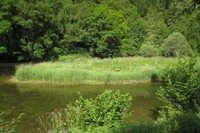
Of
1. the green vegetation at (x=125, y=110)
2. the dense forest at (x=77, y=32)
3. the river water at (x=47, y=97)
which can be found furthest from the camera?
the dense forest at (x=77, y=32)

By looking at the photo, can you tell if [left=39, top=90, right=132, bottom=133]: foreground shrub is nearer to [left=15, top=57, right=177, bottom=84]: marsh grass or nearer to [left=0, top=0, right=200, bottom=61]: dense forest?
[left=15, top=57, right=177, bottom=84]: marsh grass

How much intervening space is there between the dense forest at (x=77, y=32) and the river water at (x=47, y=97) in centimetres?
1237

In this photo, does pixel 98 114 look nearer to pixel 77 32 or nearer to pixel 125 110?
pixel 125 110

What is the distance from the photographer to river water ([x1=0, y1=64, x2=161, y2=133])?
1772 centimetres

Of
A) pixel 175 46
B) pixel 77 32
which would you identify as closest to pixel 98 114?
pixel 77 32

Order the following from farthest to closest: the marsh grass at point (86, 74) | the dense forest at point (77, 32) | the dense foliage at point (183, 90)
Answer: the dense forest at point (77, 32)
the marsh grass at point (86, 74)
the dense foliage at point (183, 90)

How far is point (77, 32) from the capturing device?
45844 mm

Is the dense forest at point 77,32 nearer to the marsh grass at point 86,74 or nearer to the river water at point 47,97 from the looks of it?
the marsh grass at point 86,74

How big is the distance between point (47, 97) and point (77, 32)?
2472cm

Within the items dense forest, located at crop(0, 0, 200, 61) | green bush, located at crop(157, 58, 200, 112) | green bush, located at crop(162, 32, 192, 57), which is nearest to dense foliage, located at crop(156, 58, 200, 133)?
green bush, located at crop(157, 58, 200, 112)

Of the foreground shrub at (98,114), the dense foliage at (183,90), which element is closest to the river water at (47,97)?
the dense foliage at (183,90)

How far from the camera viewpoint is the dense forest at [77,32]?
39.7m

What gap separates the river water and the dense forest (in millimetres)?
12372

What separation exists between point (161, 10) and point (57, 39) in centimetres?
3367
